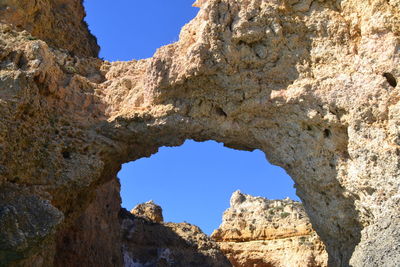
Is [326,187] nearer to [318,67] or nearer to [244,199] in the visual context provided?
[318,67]

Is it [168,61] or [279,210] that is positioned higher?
[279,210]

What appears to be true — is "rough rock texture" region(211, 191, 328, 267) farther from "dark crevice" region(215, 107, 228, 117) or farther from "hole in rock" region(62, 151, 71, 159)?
"hole in rock" region(62, 151, 71, 159)

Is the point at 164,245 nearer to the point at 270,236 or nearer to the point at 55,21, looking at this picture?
the point at 270,236

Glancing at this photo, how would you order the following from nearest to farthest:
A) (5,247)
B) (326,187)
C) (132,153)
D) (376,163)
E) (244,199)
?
(5,247)
(376,163)
(326,187)
(132,153)
(244,199)

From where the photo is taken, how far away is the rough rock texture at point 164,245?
57.3ft

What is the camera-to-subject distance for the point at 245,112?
10164mm

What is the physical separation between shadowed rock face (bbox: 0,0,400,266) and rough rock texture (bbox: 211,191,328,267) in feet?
38.3

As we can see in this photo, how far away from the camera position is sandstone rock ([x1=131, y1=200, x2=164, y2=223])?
832 inches

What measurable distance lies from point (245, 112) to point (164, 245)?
9.51 m

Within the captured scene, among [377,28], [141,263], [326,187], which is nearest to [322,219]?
[326,187]

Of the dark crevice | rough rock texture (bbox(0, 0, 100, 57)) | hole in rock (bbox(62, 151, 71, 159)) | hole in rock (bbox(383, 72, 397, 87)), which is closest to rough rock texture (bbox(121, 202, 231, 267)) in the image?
rough rock texture (bbox(0, 0, 100, 57))

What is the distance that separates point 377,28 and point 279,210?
16.5 metres

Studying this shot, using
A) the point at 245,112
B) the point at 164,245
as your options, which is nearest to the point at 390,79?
the point at 245,112

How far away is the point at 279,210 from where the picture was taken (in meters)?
24.1
